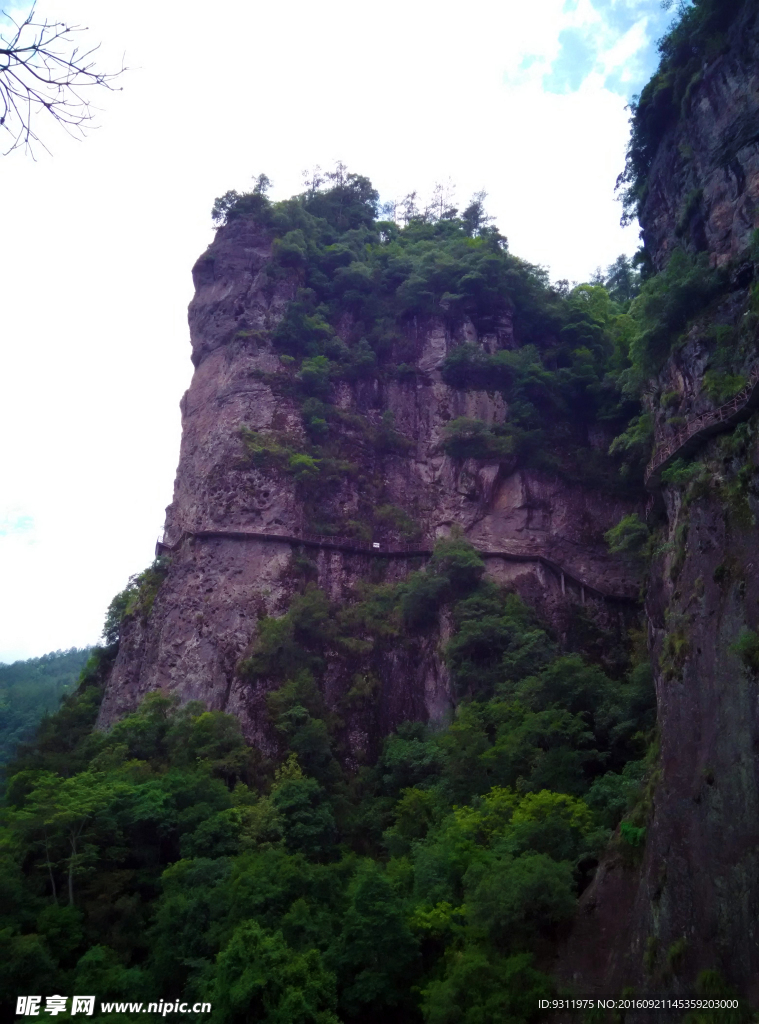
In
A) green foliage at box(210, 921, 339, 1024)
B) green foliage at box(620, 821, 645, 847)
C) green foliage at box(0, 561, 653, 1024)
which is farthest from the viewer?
green foliage at box(620, 821, 645, 847)

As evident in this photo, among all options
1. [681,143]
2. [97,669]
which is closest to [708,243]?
[681,143]

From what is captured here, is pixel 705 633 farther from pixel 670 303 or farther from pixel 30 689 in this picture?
pixel 30 689

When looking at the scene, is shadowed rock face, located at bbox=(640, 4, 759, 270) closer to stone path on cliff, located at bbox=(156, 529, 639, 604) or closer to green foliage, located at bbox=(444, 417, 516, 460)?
green foliage, located at bbox=(444, 417, 516, 460)

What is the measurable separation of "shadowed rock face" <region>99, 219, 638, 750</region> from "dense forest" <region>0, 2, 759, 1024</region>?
56 centimetres

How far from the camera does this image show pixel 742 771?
1095 cm

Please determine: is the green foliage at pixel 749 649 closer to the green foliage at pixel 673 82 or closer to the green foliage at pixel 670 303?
the green foliage at pixel 670 303

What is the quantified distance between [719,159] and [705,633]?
1139 centimetres

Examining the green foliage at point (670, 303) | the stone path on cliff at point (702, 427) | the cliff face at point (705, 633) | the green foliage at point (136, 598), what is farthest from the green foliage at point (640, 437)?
the green foliage at point (136, 598)

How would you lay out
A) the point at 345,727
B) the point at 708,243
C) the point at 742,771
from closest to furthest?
the point at 742,771, the point at 708,243, the point at 345,727

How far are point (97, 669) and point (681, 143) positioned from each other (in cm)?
2551

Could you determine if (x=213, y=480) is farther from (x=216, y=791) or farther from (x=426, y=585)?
(x=216, y=791)

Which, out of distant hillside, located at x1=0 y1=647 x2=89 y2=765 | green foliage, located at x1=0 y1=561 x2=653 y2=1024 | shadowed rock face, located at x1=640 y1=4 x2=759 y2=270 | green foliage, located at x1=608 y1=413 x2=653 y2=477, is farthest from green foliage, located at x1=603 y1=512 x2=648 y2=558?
distant hillside, located at x1=0 y1=647 x2=89 y2=765

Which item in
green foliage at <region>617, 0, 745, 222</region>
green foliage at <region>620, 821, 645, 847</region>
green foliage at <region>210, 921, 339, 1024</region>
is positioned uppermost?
green foliage at <region>617, 0, 745, 222</region>

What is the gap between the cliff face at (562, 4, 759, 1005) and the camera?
1064cm
